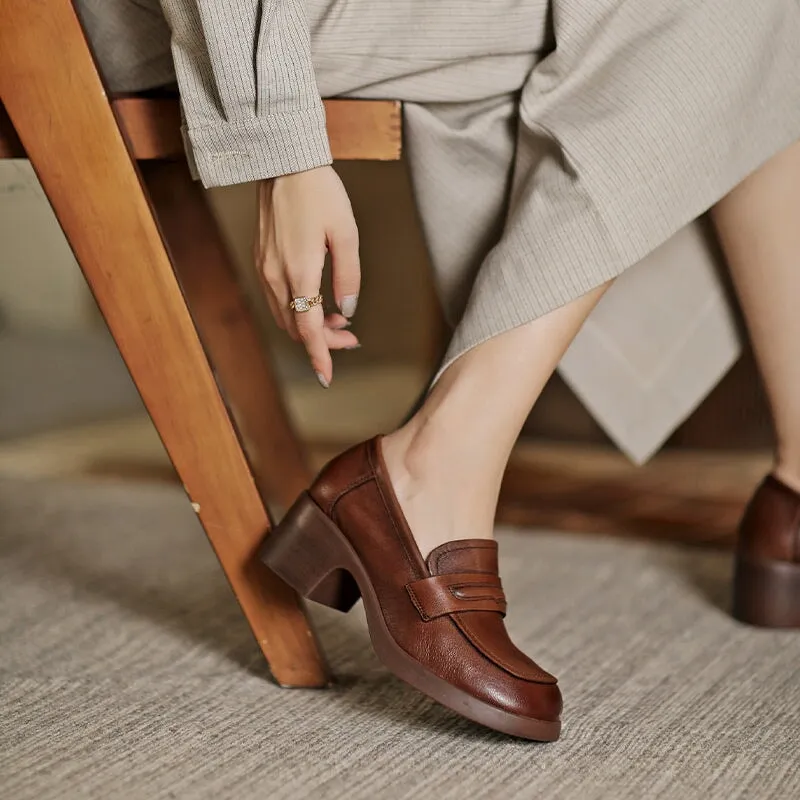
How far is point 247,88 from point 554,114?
0.20 metres

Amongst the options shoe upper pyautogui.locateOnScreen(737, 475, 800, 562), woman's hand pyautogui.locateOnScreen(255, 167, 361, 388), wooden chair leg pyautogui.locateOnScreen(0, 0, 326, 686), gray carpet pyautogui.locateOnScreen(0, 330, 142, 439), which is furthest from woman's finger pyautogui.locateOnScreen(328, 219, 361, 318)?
shoe upper pyautogui.locateOnScreen(737, 475, 800, 562)

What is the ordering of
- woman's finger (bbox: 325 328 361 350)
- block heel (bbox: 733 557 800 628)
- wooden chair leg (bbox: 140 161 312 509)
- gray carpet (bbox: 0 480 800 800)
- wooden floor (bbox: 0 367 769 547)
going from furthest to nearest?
wooden floor (bbox: 0 367 769 547)
wooden chair leg (bbox: 140 161 312 509)
block heel (bbox: 733 557 800 628)
woman's finger (bbox: 325 328 361 350)
gray carpet (bbox: 0 480 800 800)

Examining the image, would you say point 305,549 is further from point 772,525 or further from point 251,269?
point 251,269

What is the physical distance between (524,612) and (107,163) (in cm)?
50

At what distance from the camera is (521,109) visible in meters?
0.66

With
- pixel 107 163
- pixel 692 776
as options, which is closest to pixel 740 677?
pixel 692 776

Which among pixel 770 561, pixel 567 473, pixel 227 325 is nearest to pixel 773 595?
pixel 770 561

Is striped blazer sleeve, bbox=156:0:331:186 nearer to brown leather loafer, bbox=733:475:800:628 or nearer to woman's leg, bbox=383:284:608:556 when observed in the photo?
woman's leg, bbox=383:284:608:556

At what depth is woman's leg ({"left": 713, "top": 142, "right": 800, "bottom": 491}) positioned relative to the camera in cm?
77

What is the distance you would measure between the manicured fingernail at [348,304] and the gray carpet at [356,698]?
26 centimetres

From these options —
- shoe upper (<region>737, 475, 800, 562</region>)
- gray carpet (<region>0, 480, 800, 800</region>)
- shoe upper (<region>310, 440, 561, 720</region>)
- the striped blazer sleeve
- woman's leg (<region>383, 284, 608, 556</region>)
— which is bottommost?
shoe upper (<region>737, 475, 800, 562</region>)

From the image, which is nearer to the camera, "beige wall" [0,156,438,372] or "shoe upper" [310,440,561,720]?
"shoe upper" [310,440,561,720]

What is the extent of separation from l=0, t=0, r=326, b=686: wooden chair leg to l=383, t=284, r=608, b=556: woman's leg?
0.12 m

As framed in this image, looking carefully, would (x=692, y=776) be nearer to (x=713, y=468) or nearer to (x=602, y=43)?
→ (x=602, y=43)
